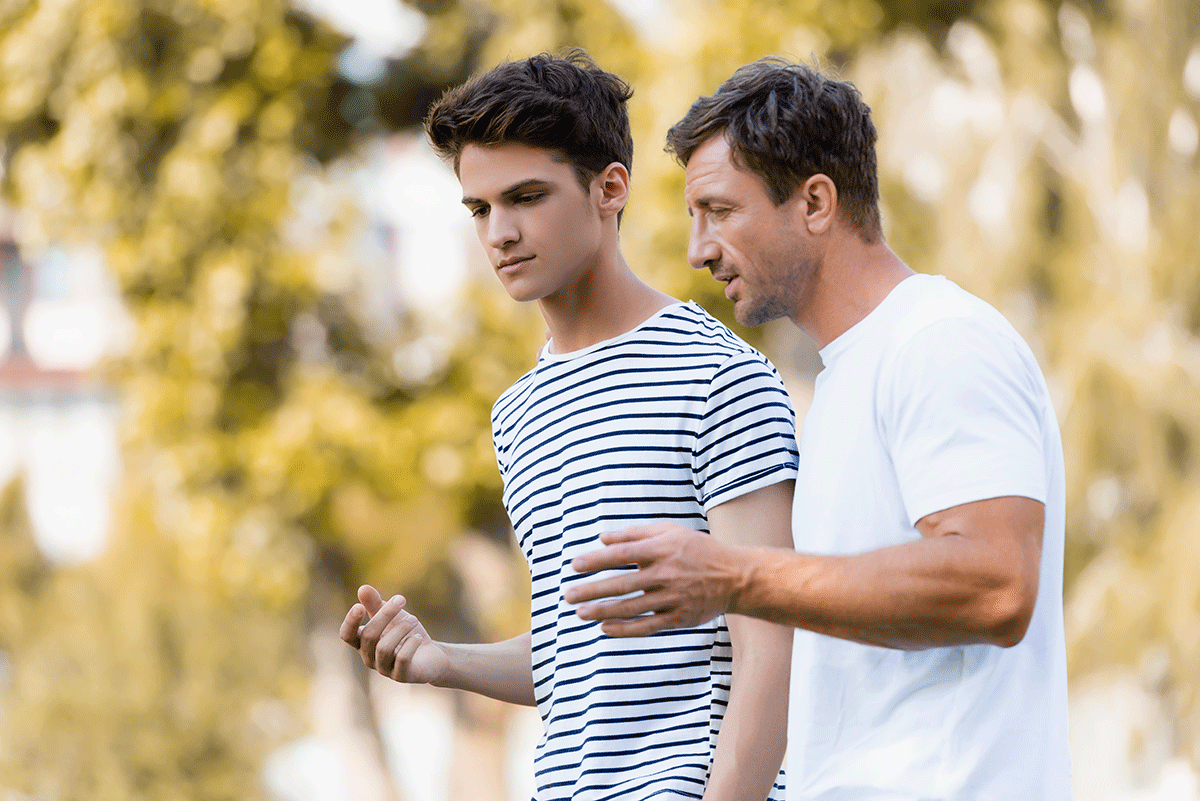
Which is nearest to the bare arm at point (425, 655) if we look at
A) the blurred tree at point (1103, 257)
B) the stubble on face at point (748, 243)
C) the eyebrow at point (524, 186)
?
the eyebrow at point (524, 186)

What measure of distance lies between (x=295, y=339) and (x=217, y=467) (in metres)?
1.29

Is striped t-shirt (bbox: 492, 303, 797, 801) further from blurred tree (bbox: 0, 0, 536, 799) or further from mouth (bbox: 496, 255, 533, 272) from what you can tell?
blurred tree (bbox: 0, 0, 536, 799)

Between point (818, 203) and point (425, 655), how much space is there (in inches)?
35.9

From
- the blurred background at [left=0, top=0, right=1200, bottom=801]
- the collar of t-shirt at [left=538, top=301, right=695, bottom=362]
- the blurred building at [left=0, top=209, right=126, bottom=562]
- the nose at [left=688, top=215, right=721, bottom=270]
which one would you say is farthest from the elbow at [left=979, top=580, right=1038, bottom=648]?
the blurred building at [left=0, top=209, right=126, bottom=562]

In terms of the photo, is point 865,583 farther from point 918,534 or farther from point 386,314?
point 386,314

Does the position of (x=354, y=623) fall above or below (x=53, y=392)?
below

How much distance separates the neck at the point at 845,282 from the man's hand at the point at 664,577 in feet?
1.28

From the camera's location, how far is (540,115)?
6.27ft

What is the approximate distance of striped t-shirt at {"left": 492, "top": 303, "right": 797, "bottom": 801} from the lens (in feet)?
5.77

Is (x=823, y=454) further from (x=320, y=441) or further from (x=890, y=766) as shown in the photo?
(x=320, y=441)

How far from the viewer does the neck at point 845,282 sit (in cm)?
156

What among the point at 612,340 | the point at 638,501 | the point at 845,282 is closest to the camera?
the point at 845,282

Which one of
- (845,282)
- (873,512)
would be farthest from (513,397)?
(873,512)

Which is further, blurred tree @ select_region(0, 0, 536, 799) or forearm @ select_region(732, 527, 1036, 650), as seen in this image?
blurred tree @ select_region(0, 0, 536, 799)
